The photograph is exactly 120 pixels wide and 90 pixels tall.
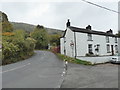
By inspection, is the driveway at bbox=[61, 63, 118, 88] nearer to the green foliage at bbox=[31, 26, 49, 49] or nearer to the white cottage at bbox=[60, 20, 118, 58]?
the white cottage at bbox=[60, 20, 118, 58]

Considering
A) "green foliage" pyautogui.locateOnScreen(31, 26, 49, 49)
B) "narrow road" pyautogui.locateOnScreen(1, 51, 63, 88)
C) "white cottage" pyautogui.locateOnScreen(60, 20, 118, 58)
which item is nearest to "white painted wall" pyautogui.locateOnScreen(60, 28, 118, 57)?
"white cottage" pyautogui.locateOnScreen(60, 20, 118, 58)

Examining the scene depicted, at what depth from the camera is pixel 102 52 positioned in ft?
94.4

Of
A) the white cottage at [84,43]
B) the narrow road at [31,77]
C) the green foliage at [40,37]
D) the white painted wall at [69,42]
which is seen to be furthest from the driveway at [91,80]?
the green foliage at [40,37]

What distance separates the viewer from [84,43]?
83.4 ft

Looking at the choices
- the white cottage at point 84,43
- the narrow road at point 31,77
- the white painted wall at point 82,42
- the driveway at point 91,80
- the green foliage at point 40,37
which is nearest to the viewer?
the driveway at point 91,80

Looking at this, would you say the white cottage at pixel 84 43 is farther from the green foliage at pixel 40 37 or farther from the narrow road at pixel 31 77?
the green foliage at pixel 40 37

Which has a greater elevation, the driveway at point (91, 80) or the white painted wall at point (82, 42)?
the white painted wall at point (82, 42)

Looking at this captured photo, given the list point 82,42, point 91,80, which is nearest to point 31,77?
point 91,80

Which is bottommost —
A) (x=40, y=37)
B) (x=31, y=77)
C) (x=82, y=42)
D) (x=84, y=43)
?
(x=31, y=77)

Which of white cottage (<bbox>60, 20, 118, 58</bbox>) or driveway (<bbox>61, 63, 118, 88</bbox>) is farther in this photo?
white cottage (<bbox>60, 20, 118, 58</bbox>)

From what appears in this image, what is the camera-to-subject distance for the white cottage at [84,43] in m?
24.5

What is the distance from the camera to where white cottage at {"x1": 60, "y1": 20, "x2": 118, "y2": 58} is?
24547 mm

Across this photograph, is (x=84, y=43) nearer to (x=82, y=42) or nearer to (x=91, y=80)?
(x=82, y=42)

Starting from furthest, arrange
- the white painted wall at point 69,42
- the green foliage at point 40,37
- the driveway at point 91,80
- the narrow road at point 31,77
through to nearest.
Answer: the green foliage at point 40,37 → the white painted wall at point 69,42 → the narrow road at point 31,77 → the driveway at point 91,80
